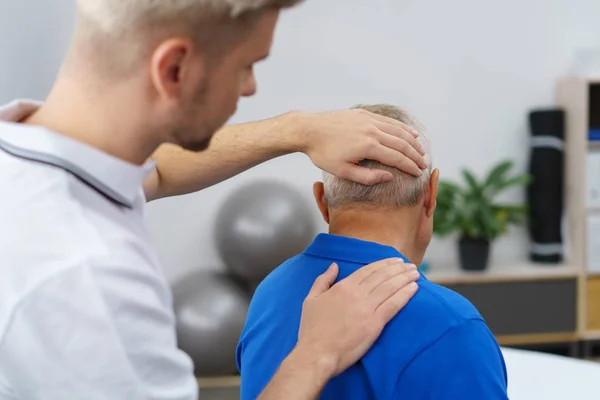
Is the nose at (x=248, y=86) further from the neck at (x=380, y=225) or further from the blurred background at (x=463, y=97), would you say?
the blurred background at (x=463, y=97)

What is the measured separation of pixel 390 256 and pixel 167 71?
552 millimetres

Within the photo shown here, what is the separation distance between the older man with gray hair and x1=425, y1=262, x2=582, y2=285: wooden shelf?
221cm

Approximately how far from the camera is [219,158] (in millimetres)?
1429

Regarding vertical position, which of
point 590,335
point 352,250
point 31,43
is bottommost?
point 590,335

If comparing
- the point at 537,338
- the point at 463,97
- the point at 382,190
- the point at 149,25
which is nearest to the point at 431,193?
the point at 382,190

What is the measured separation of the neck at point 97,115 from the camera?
79cm

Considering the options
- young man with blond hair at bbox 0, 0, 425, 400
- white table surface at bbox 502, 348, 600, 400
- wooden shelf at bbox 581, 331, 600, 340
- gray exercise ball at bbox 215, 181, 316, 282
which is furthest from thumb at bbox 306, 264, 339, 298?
wooden shelf at bbox 581, 331, 600, 340

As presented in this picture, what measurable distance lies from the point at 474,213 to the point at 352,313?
2.61 metres

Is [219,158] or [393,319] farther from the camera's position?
[219,158]

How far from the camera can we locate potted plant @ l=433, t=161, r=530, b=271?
11.6 feet

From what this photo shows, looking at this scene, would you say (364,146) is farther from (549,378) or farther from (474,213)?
(474,213)

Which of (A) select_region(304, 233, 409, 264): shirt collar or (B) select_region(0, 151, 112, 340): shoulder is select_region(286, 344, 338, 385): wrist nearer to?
(A) select_region(304, 233, 409, 264): shirt collar

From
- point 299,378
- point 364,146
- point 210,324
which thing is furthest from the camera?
point 210,324

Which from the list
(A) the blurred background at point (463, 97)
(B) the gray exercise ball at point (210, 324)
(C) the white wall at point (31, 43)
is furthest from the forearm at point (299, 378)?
(A) the blurred background at point (463, 97)
